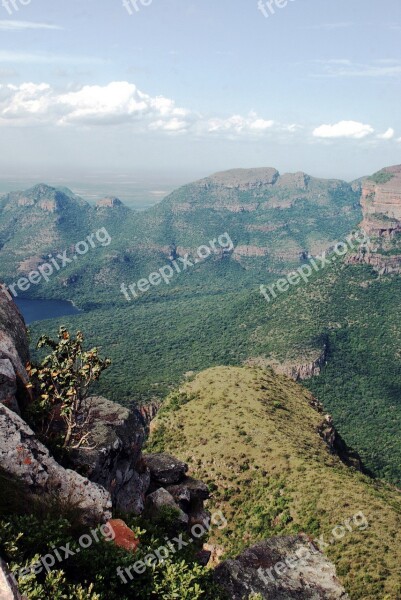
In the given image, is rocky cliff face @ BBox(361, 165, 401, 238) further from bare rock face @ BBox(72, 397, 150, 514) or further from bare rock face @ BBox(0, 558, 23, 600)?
bare rock face @ BBox(0, 558, 23, 600)

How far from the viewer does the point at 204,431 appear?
58312mm

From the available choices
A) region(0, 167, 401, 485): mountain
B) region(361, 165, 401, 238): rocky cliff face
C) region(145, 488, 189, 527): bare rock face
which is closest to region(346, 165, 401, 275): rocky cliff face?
region(361, 165, 401, 238): rocky cliff face

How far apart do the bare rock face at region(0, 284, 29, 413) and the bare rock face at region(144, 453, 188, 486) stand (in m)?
11.2

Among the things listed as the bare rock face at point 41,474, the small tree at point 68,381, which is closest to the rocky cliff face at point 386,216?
the small tree at point 68,381

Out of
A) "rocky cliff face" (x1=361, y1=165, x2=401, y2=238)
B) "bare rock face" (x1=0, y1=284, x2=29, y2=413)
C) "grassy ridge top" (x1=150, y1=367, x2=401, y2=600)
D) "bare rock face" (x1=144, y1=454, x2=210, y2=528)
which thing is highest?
"rocky cliff face" (x1=361, y1=165, x2=401, y2=238)

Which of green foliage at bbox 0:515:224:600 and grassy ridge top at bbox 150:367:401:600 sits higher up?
green foliage at bbox 0:515:224:600

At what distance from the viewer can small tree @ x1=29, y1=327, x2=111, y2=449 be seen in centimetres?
2452

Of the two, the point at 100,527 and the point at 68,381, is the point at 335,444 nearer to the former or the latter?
the point at 68,381

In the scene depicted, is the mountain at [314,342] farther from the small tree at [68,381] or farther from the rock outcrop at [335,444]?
the small tree at [68,381]

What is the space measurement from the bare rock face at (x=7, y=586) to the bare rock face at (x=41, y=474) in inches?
267

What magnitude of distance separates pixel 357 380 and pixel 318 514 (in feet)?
282

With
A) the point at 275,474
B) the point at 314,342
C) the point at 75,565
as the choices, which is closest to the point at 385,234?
the point at 314,342

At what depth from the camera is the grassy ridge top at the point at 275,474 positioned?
36375 mm

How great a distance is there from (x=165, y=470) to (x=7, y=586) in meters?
20.1
